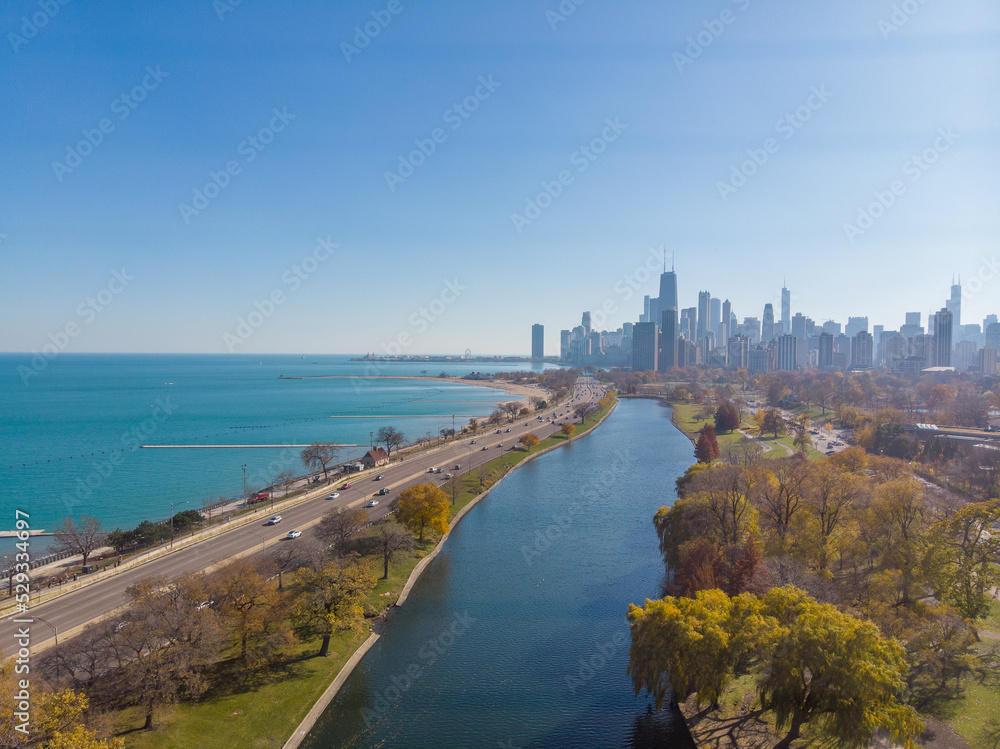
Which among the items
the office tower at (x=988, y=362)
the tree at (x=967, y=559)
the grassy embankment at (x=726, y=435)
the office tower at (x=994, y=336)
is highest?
the office tower at (x=994, y=336)

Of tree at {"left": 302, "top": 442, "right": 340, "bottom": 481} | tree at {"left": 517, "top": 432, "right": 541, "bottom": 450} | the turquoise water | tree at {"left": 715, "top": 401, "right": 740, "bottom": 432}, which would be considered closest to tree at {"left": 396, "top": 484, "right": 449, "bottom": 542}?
tree at {"left": 302, "top": 442, "right": 340, "bottom": 481}

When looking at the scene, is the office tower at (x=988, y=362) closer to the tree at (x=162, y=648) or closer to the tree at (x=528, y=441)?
the tree at (x=528, y=441)

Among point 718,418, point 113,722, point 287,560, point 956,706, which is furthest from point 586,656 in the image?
point 718,418

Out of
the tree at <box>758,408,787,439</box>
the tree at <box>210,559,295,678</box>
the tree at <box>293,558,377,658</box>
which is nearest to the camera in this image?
the tree at <box>210,559,295,678</box>

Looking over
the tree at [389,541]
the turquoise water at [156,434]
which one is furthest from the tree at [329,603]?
the turquoise water at [156,434]

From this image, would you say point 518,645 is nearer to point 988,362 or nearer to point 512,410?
point 512,410

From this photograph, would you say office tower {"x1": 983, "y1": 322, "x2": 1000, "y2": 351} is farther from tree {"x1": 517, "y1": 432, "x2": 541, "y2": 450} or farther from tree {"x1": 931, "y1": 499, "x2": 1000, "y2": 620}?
tree {"x1": 931, "y1": 499, "x2": 1000, "y2": 620}

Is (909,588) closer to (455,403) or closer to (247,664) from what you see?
(247,664)
